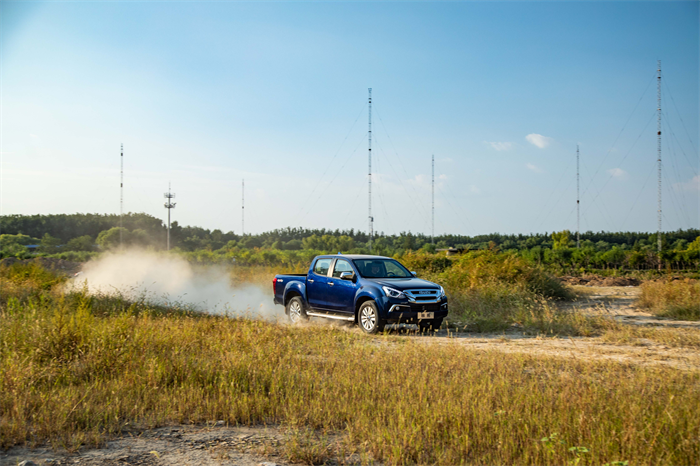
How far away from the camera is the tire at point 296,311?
13930mm

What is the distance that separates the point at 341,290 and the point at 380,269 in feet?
4.04

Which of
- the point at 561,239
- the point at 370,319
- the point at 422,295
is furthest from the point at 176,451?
the point at 561,239

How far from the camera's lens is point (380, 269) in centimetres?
1324

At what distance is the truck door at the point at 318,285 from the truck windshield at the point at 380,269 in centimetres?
99

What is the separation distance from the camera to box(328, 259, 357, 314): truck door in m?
12.6

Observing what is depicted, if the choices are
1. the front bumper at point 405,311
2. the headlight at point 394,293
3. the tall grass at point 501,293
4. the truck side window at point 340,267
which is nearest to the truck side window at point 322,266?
the truck side window at point 340,267

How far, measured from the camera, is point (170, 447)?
4758 mm

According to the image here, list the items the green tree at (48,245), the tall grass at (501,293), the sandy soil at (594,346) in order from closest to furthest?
the sandy soil at (594,346) < the tall grass at (501,293) < the green tree at (48,245)

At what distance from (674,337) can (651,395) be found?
19.8ft

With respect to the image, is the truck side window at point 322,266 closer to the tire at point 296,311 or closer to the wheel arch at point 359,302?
the tire at point 296,311

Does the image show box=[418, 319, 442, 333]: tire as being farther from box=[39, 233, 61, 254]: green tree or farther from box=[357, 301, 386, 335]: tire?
box=[39, 233, 61, 254]: green tree

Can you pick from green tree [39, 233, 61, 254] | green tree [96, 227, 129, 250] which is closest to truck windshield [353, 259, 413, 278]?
green tree [39, 233, 61, 254]

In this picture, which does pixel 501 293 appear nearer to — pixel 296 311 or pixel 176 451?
pixel 296 311

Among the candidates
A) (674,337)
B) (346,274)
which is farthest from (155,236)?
(674,337)
